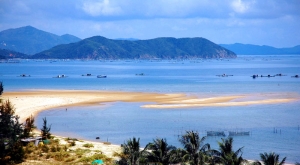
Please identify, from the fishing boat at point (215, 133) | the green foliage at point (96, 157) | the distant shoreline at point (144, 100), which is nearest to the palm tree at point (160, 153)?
the green foliage at point (96, 157)

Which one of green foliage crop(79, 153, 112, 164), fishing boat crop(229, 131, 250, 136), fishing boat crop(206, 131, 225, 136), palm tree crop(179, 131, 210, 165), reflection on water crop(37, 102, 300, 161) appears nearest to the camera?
palm tree crop(179, 131, 210, 165)

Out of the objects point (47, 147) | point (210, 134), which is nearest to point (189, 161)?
point (47, 147)

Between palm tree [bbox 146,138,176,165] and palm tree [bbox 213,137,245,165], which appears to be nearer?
palm tree [bbox 213,137,245,165]

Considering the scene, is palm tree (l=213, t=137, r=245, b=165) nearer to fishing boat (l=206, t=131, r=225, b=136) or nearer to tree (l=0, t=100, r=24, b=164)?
tree (l=0, t=100, r=24, b=164)

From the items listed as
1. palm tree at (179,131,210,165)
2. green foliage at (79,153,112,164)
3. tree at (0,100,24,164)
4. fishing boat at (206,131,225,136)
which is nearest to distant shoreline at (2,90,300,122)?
fishing boat at (206,131,225,136)

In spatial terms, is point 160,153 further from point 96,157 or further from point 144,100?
point 144,100

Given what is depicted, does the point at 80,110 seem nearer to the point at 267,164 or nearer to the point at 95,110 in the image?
the point at 95,110

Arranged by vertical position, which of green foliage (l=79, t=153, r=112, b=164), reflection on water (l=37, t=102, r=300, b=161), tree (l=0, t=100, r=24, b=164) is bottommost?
reflection on water (l=37, t=102, r=300, b=161)

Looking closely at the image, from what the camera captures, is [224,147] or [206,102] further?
[206,102]

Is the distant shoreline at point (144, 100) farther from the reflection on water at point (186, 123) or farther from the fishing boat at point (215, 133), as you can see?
the fishing boat at point (215, 133)

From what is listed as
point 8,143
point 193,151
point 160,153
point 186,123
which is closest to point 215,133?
point 186,123

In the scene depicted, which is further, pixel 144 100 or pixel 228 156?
pixel 144 100
